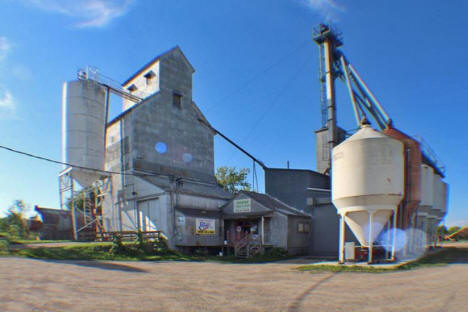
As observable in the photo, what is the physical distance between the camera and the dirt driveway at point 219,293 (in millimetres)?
8016

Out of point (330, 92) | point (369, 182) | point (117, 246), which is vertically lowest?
point (117, 246)

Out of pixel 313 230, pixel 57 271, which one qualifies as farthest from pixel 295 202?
pixel 57 271

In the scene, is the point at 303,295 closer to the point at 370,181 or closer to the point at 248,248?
the point at 370,181

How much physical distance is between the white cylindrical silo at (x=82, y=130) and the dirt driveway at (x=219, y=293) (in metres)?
16.2

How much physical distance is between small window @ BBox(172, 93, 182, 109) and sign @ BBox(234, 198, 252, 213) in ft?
44.1

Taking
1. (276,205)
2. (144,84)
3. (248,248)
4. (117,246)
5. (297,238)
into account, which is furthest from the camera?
(144,84)

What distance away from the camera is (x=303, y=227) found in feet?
92.3

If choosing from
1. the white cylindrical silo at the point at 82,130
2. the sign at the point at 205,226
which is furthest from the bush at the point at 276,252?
the white cylindrical silo at the point at 82,130

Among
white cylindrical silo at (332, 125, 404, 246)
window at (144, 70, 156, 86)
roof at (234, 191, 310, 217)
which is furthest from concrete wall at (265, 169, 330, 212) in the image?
window at (144, 70, 156, 86)

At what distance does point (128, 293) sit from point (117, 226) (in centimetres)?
2356

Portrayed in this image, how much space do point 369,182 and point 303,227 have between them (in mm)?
10829

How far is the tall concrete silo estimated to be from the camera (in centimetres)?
1839

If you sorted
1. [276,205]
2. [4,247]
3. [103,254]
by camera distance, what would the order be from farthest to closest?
1. [276,205]
2. [103,254]
3. [4,247]

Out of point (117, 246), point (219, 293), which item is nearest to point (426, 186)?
point (219, 293)
